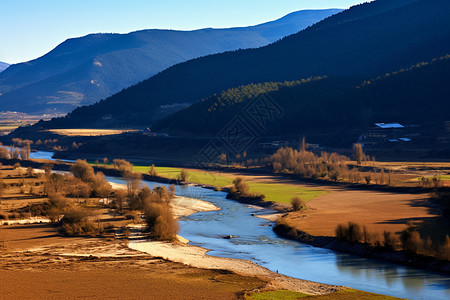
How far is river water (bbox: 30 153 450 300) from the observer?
36688 mm

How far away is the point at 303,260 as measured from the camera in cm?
4359

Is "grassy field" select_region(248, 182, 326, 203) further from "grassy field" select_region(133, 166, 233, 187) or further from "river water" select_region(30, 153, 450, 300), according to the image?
"river water" select_region(30, 153, 450, 300)

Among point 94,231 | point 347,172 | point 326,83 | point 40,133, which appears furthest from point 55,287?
point 40,133

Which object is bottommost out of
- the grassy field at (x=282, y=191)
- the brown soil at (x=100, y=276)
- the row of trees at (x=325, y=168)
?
the brown soil at (x=100, y=276)

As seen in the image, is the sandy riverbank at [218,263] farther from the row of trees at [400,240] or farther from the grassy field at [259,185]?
the grassy field at [259,185]

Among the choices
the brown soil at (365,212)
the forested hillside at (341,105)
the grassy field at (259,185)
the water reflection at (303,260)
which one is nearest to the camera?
the water reflection at (303,260)

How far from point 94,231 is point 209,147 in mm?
92948

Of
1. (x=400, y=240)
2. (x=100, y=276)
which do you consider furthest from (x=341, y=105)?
(x=100, y=276)

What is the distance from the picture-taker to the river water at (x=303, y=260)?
36688 mm

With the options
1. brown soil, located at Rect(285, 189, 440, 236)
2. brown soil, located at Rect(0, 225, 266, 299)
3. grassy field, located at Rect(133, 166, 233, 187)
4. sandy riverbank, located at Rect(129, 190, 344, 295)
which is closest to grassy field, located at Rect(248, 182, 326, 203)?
brown soil, located at Rect(285, 189, 440, 236)

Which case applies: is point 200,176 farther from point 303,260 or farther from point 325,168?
point 303,260

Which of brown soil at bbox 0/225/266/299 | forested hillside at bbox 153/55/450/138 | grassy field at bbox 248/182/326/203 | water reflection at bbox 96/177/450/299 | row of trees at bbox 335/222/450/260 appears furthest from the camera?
forested hillside at bbox 153/55/450/138

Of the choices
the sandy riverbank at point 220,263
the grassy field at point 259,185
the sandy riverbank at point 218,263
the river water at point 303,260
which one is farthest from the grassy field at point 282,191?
the sandy riverbank at point 220,263

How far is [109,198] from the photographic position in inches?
2881
